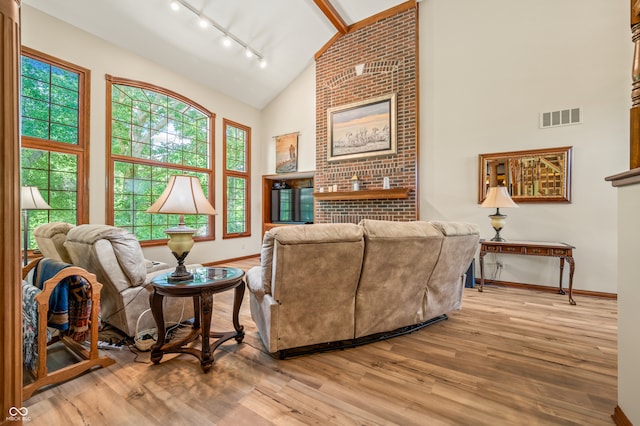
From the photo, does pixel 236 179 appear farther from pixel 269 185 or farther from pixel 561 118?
pixel 561 118

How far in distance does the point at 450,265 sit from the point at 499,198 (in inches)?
71.8

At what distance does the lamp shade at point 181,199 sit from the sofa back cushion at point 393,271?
1.15 m

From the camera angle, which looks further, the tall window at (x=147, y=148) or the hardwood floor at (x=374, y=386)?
the tall window at (x=147, y=148)

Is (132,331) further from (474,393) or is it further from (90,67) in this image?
(90,67)

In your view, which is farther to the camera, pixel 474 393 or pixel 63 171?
pixel 63 171

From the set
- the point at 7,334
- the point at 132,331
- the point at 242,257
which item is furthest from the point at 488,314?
the point at 242,257

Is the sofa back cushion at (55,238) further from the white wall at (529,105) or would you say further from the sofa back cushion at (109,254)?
the white wall at (529,105)

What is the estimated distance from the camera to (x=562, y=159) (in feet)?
11.8

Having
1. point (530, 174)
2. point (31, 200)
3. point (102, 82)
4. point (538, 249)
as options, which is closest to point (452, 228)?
point (538, 249)

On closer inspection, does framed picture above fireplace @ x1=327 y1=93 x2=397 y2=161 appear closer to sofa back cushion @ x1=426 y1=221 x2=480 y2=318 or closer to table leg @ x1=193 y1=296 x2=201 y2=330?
sofa back cushion @ x1=426 y1=221 x2=480 y2=318

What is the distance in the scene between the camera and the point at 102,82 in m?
3.94

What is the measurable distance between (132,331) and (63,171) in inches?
110

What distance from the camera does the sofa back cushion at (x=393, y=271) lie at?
1952 millimetres

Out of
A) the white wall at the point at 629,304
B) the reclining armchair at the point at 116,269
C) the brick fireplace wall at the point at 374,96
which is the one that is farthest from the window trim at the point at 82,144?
the white wall at the point at 629,304
